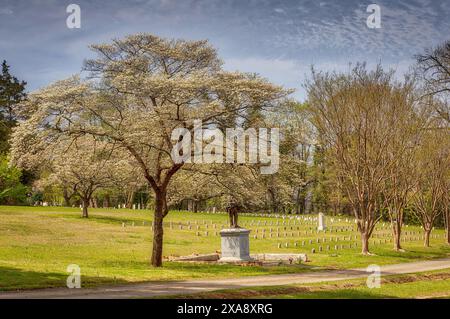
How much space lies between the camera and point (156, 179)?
27141mm

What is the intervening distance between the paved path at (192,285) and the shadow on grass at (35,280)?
2.48 feet

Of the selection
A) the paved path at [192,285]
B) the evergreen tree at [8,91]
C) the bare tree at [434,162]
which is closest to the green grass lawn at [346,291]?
the paved path at [192,285]

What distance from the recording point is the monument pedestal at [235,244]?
29406 millimetres

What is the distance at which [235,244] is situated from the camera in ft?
97.2

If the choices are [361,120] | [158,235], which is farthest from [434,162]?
[158,235]

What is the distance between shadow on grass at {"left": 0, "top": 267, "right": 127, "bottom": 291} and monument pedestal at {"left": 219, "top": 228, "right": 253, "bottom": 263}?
10.2 meters

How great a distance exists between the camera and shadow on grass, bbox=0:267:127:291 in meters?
17.8

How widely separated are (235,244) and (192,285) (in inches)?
397

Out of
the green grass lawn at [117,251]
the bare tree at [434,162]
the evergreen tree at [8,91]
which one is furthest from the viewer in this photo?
the evergreen tree at [8,91]

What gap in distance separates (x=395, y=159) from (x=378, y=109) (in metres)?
3.76

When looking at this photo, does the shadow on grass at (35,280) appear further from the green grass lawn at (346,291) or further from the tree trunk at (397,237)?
the tree trunk at (397,237)

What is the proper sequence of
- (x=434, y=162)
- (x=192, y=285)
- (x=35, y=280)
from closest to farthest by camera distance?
(x=35, y=280)
(x=192, y=285)
(x=434, y=162)

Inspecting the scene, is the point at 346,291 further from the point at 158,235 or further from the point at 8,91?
the point at 8,91

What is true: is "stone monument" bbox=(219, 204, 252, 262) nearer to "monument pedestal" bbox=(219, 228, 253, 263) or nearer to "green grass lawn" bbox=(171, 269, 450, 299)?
"monument pedestal" bbox=(219, 228, 253, 263)
